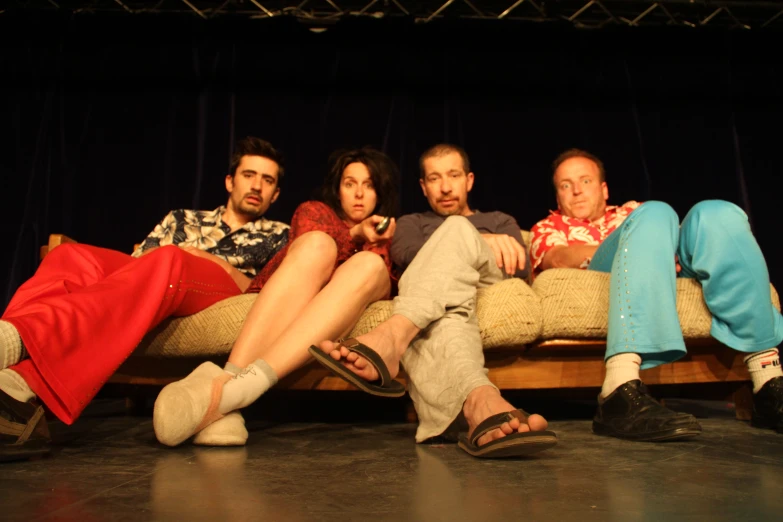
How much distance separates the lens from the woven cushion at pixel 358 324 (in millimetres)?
1698

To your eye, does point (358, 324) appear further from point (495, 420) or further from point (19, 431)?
point (19, 431)

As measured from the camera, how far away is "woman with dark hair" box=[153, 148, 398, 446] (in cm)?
136

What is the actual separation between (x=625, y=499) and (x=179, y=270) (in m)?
1.13

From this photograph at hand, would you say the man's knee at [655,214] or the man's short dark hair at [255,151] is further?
the man's short dark hair at [255,151]

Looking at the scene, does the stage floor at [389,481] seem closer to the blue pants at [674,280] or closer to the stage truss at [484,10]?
the blue pants at [674,280]

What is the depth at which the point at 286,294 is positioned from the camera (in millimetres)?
1592

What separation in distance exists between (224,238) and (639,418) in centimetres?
146

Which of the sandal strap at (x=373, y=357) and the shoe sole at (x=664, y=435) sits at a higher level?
the sandal strap at (x=373, y=357)

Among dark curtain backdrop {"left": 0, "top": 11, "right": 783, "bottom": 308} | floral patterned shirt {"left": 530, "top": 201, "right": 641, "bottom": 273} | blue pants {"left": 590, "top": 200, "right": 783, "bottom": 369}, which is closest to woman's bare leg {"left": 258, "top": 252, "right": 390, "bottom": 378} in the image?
blue pants {"left": 590, "top": 200, "right": 783, "bottom": 369}

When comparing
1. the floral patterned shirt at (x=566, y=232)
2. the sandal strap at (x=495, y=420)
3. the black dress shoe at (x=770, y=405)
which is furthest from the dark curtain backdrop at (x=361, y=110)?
the sandal strap at (x=495, y=420)

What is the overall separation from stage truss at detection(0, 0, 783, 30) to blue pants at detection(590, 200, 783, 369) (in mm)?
1860

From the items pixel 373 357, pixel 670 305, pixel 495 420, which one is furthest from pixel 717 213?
pixel 373 357

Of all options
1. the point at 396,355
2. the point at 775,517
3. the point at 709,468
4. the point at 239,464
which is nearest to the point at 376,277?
the point at 396,355

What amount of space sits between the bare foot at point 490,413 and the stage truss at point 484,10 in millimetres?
2285
